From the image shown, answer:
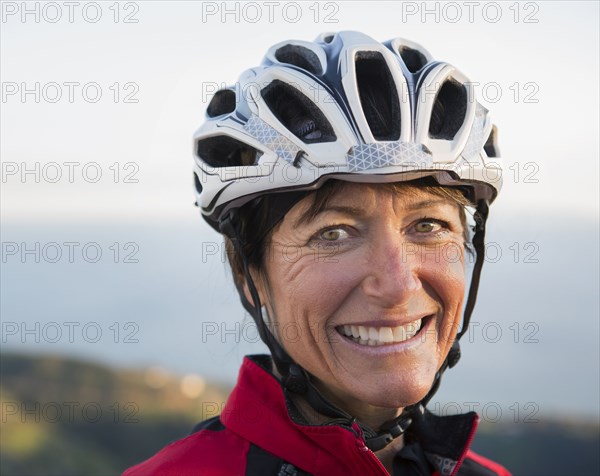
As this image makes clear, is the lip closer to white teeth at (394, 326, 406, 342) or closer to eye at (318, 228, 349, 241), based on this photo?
white teeth at (394, 326, 406, 342)

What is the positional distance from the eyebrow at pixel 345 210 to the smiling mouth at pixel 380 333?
507mm

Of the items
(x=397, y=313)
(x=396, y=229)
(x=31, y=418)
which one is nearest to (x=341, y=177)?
(x=396, y=229)

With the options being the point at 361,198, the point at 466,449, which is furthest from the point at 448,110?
the point at 466,449

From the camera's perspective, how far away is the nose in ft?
9.27

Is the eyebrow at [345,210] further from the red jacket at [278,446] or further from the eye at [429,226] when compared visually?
the red jacket at [278,446]

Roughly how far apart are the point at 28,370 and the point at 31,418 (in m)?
1.96

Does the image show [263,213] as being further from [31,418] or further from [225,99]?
[31,418]

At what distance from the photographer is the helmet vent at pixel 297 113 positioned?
3.16 meters

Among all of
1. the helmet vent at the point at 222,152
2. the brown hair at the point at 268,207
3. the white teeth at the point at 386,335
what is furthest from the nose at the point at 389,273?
the helmet vent at the point at 222,152

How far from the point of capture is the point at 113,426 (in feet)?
34.2

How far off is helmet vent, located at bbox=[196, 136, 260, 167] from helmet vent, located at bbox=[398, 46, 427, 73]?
1.02 m

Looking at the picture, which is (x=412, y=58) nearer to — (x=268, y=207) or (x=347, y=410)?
(x=268, y=207)

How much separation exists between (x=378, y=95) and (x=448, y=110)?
1.55 ft

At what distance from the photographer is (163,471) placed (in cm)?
299
